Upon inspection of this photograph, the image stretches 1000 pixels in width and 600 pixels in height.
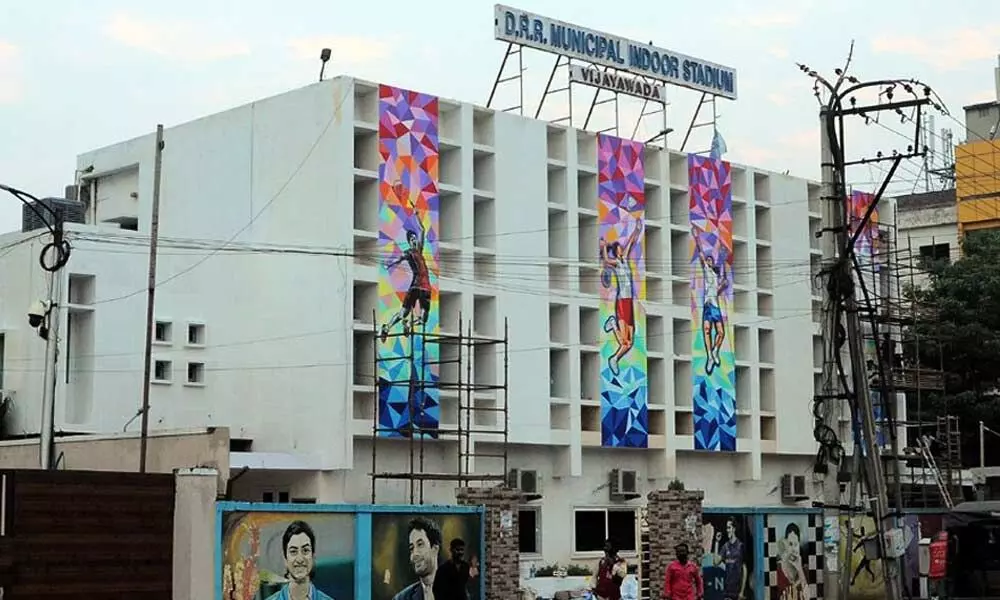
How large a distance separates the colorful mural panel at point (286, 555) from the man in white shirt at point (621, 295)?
2166 cm

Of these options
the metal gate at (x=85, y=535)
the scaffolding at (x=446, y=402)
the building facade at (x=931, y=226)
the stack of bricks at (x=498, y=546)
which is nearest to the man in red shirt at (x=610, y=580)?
the stack of bricks at (x=498, y=546)

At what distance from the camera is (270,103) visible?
40688 mm

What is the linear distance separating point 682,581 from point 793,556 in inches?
312

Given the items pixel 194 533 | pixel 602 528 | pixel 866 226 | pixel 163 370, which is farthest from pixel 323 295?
pixel 866 226

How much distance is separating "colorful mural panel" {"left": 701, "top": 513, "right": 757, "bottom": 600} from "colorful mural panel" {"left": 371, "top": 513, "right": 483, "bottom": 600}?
565 centimetres

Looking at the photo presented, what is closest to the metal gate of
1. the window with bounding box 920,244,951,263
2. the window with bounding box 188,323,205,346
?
the window with bounding box 188,323,205,346

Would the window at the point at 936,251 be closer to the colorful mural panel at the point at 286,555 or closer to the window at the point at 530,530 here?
the window at the point at 530,530

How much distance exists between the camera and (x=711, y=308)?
157 feet

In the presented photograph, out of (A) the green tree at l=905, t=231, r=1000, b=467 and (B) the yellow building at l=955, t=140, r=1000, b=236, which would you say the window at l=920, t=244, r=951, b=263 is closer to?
(B) the yellow building at l=955, t=140, r=1000, b=236

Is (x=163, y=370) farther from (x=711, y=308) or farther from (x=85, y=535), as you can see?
(x=85, y=535)

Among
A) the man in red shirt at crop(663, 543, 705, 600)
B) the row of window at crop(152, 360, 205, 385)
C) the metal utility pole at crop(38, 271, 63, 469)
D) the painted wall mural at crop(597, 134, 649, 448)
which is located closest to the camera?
the man in red shirt at crop(663, 543, 705, 600)

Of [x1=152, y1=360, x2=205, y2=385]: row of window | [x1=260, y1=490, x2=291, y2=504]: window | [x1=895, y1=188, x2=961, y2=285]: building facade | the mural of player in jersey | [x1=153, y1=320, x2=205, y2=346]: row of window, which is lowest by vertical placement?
[x1=260, y1=490, x2=291, y2=504]: window

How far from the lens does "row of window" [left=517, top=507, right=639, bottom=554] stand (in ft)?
137

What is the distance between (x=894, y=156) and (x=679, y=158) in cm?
2163
